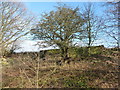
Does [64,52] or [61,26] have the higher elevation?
[61,26]

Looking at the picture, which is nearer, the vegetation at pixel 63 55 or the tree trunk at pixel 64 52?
the vegetation at pixel 63 55

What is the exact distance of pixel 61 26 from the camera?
15.9 ft

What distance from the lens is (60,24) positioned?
484 cm

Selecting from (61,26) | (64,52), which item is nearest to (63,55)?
(64,52)

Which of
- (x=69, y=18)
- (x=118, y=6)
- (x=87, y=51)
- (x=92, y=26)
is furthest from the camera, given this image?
(x=87, y=51)

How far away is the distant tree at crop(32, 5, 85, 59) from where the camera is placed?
4.82 meters

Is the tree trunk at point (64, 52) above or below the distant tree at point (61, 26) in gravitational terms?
below

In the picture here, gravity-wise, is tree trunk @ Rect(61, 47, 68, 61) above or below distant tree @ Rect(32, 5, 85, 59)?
below

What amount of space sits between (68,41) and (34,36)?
74.4 inches

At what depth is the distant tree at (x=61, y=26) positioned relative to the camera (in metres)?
4.82

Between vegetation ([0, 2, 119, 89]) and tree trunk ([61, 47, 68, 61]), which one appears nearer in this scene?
vegetation ([0, 2, 119, 89])

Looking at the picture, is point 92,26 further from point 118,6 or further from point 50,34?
point 50,34

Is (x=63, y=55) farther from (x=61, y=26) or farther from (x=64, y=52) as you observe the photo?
(x=61, y=26)

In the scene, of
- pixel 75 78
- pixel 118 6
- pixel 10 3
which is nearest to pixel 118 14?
pixel 118 6
